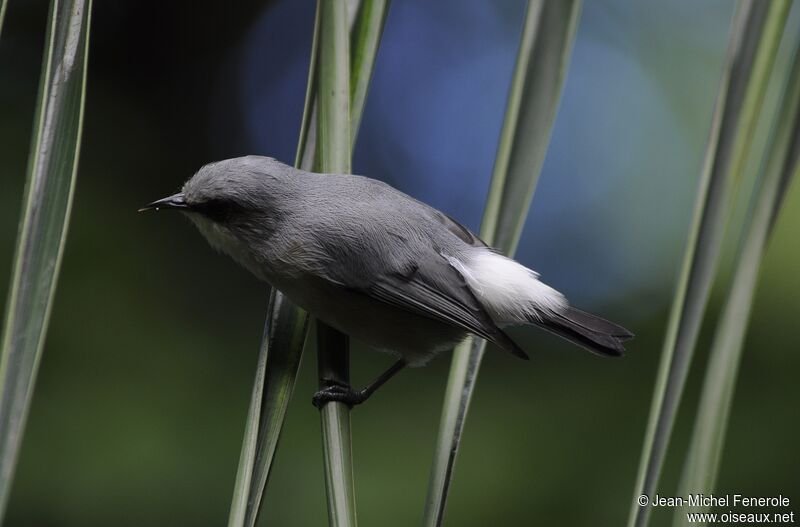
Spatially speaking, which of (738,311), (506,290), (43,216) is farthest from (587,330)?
(43,216)

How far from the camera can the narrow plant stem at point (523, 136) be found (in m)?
0.81

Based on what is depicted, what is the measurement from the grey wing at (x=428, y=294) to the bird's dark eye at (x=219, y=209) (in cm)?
22

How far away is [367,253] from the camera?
116 cm

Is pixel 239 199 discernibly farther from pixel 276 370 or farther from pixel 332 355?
pixel 276 370

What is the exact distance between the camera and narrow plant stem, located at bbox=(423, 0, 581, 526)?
805 millimetres

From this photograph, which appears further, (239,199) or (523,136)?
(239,199)

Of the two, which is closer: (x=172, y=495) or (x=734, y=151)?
(x=734, y=151)

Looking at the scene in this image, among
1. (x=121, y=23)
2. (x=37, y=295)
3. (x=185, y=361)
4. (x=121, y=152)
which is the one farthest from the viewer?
(x=121, y=23)

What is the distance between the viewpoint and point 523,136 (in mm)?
833

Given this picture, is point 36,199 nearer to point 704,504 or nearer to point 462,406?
point 462,406

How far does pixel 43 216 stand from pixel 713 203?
612mm

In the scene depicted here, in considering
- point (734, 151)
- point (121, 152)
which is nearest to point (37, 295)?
point (734, 151)

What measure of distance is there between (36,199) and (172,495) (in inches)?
55.6

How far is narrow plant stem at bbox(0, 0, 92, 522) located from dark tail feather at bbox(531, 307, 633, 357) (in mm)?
722
